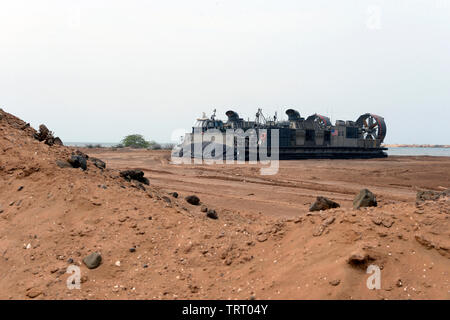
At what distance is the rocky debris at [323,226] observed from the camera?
500 centimetres

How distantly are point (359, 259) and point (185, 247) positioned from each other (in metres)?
2.58

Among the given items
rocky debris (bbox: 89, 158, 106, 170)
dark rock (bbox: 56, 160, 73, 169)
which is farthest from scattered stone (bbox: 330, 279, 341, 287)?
rocky debris (bbox: 89, 158, 106, 170)

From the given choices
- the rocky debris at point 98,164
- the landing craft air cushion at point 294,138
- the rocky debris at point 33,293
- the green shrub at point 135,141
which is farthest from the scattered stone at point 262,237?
the green shrub at point 135,141

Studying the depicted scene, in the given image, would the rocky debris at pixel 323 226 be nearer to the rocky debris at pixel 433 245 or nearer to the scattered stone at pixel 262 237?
the scattered stone at pixel 262 237

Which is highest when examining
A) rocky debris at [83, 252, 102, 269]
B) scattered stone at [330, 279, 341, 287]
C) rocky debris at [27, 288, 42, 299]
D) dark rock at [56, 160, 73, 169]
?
dark rock at [56, 160, 73, 169]

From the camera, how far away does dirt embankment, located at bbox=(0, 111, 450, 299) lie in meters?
4.16

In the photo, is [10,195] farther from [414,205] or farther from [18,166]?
[414,205]

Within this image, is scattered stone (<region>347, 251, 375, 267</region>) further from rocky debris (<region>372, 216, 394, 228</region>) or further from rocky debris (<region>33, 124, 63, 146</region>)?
rocky debris (<region>33, 124, 63, 146</region>)

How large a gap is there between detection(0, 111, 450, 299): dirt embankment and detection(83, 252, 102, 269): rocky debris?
0.08 meters

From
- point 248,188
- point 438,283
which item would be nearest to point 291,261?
point 438,283

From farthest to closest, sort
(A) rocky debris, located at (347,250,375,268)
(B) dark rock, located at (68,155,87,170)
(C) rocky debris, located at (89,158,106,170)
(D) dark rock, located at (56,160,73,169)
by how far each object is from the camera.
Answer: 1. (C) rocky debris, located at (89,158,106,170)
2. (B) dark rock, located at (68,155,87,170)
3. (D) dark rock, located at (56,160,73,169)
4. (A) rocky debris, located at (347,250,375,268)

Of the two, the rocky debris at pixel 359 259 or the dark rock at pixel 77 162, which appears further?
the dark rock at pixel 77 162

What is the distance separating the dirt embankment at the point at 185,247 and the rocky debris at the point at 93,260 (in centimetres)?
8
